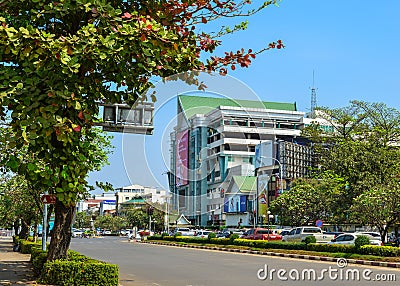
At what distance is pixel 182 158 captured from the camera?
10109 millimetres

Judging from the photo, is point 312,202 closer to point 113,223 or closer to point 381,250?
point 381,250

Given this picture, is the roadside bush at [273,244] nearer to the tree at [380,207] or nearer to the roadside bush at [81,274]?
the tree at [380,207]

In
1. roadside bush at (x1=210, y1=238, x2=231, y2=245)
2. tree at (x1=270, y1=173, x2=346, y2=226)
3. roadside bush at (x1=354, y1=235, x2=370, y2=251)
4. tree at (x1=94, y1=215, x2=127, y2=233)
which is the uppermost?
tree at (x1=270, y1=173, x2=346, y2=226)

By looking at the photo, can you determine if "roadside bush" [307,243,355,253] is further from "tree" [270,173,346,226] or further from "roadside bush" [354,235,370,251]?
"tree" [270,173,346,226]

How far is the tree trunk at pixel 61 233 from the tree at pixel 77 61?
231 cm

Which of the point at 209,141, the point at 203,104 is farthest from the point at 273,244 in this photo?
the point at 203,104

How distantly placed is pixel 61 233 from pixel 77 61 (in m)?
5.50

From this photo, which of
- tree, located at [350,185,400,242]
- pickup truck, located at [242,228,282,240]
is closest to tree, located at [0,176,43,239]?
tree, located at [350,185,400,242]

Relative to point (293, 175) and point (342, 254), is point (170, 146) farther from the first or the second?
point (293, 175)

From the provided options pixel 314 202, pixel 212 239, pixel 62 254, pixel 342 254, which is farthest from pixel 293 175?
pixel 62 254

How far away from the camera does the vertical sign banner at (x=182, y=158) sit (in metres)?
9.70

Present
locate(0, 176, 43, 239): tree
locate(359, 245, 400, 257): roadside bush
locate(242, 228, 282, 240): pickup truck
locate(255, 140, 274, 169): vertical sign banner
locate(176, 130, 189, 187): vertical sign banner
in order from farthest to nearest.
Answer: locate(242, 228, 282, 240): pickup truck → locate(0, 176, 43, 239): tree → locate(359, 245, 400, 257): roadside bush → locate(255, 140, 274, 169): vertical sign banner → locate(176, 130, 189, 187): vertical sign banner

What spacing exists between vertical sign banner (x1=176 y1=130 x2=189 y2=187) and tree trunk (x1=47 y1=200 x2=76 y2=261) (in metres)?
3.64

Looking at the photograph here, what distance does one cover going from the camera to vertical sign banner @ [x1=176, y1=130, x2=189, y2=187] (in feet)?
31.8
